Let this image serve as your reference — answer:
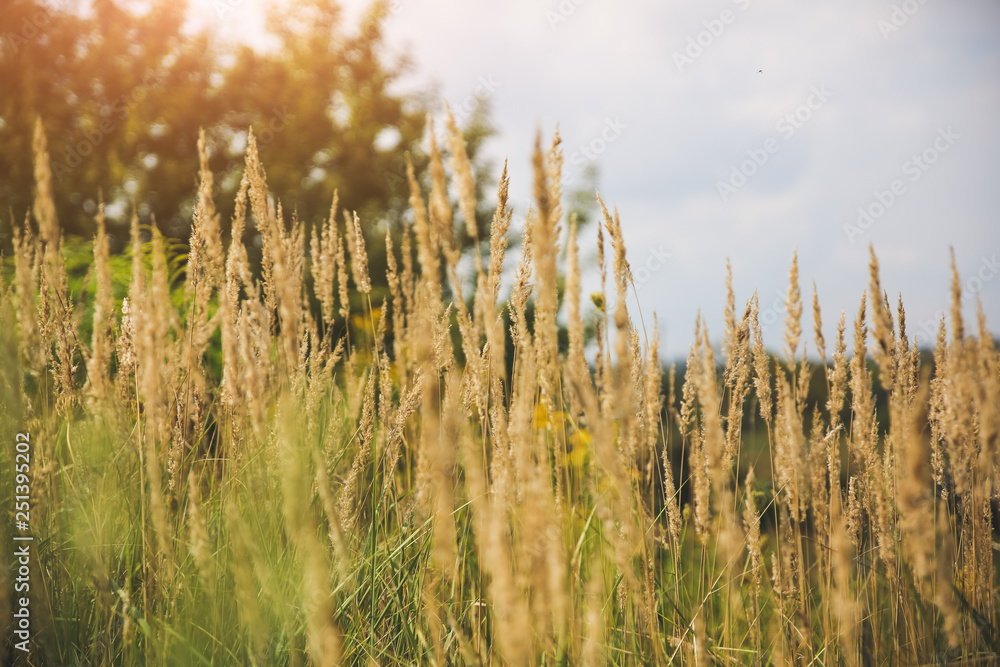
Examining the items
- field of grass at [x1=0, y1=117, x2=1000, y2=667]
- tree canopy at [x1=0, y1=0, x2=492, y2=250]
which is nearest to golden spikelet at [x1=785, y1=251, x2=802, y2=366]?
field of grass at [x1=0, y1=117, x2=1000, y2=667]

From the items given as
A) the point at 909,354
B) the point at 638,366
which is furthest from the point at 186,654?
the point at 909,354

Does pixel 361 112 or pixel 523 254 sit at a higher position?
pixel 361 112

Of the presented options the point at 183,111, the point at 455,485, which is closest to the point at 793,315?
the point at 455,485

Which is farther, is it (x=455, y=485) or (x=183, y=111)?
(x=183, y=111)

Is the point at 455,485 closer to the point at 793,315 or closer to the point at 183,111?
the point at 793,315

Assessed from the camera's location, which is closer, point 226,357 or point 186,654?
point 226,357

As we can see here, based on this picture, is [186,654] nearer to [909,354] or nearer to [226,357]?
[226,357]

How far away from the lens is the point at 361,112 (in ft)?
36.0

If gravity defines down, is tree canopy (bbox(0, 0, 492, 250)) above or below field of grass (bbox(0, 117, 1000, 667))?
above

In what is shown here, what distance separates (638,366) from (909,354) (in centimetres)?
81

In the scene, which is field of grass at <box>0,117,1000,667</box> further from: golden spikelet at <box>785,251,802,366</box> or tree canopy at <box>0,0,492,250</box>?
tree canopy at <box>0,0,492,250</box>

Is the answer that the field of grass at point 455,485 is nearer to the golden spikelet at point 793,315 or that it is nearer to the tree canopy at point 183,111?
the golden spikelet at point 793,315

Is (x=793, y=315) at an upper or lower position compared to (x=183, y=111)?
lower

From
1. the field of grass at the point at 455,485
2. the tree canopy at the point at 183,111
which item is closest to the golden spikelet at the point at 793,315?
the field of grass at the point at 455,485
